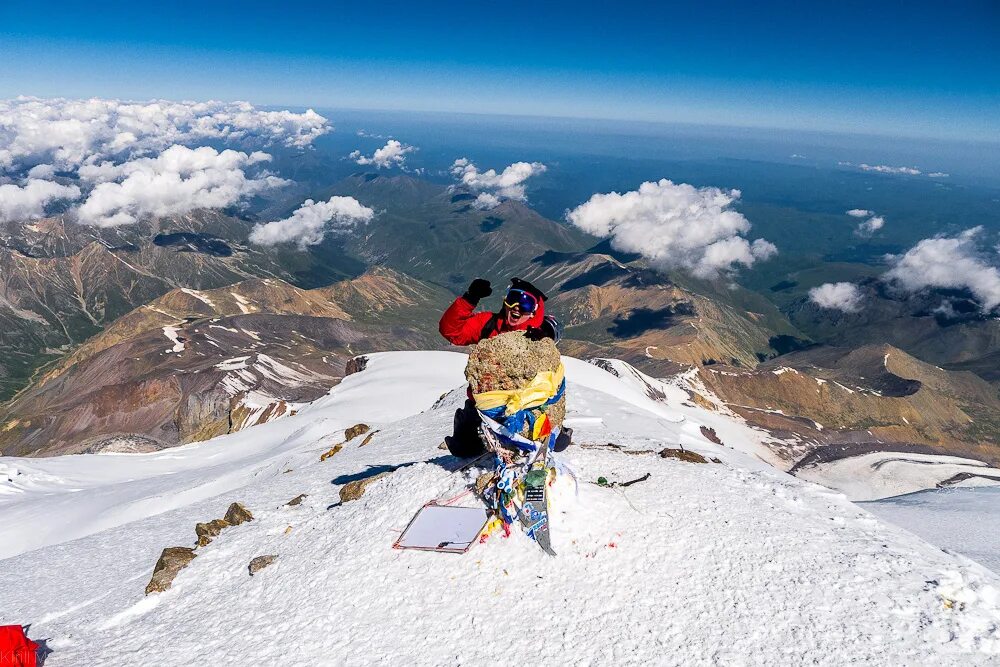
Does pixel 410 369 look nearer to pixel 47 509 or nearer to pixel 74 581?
pixel 47 509

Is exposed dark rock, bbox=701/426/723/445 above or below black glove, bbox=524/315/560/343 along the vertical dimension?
below

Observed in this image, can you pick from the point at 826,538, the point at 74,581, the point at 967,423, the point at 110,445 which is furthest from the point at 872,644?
the point at 967,423

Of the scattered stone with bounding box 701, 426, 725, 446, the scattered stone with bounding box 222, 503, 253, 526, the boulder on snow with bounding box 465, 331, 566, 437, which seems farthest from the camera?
the scattered stone with bounding box 701, 426, 725, 446

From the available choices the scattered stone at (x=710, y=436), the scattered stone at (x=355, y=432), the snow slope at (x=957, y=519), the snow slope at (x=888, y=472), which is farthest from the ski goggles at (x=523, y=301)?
the snow slope at (x=888, y=472)

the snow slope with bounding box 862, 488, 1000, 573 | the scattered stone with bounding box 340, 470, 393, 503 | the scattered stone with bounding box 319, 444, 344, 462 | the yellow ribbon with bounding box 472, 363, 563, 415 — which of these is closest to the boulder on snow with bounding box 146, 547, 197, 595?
the scattered stone with bounding box 340, 470, 393, 503

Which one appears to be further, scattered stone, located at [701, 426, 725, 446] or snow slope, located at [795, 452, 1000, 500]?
snow slope, located at [795, 452, 1000, 500]

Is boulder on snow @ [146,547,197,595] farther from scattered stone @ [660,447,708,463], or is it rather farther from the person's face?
scattered stone @ [660,447,708,463]

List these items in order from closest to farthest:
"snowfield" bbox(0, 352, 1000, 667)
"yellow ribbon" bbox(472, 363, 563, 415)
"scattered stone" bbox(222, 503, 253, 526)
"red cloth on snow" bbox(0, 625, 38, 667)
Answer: "snowfield" bbox(0, 352, 1000, 667) → "red cloth on snow" bbox(0, 625, 38, 667) → "yellow ribbon" bbox(472, 363, 563, 415) → "scattered stone" bbox(222, 503, 253, 526)
